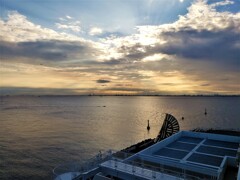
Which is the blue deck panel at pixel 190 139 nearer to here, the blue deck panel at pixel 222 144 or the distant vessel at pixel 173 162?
the distant vessel at pixel 173 162

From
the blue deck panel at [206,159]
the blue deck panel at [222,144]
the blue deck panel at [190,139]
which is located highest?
the blue deck panel at [190,139]

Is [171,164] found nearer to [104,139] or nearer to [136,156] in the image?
[136,156]

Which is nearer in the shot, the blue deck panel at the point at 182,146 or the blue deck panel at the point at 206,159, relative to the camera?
the blue deck panel at the point at 206,159

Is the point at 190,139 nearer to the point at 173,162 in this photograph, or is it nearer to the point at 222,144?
the point at 222,144

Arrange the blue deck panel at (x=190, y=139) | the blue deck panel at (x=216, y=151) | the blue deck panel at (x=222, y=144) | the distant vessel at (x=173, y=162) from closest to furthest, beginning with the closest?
the distant vessel at (x=173, y=162) → the blue deck panel at (x=216, y=151) → the blue deck panel at (x=222, y=144) → the blue deck panel at (x=190, y=139)

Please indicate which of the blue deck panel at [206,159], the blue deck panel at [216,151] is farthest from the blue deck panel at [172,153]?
the blue deck panel at [216,151]

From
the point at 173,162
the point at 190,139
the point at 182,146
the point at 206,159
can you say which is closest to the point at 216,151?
the point at 182,146

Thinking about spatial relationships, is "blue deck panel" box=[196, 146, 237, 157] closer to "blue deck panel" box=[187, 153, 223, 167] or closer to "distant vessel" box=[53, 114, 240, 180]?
"distant vessel" box=[53, 114, 240, 180]

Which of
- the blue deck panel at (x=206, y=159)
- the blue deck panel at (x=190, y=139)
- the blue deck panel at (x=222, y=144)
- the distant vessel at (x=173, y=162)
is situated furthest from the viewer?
the blue deck panel at (x=190, y=139)

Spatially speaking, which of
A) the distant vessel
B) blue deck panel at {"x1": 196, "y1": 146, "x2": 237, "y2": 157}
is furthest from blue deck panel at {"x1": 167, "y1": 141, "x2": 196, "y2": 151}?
blue deck panel at {"x1": 196, "y1": 146, "x2": 237, "y2": 157}
